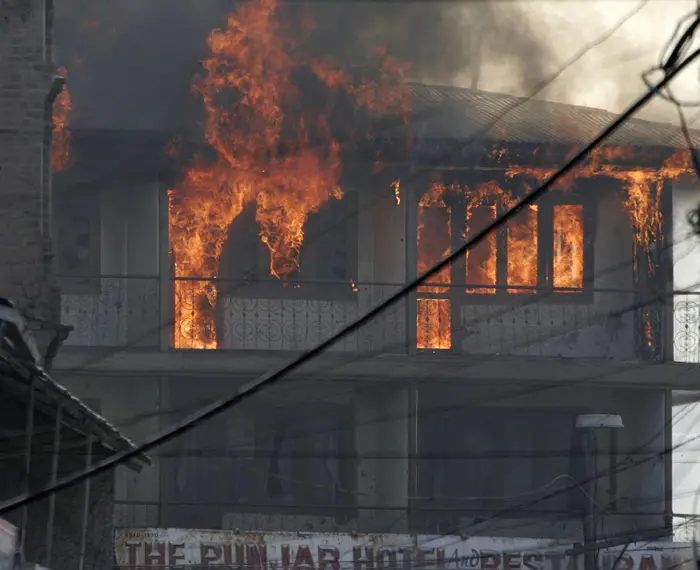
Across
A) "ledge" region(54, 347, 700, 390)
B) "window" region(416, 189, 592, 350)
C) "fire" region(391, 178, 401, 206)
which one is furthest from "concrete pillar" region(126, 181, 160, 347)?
"window" region(416, 189, 592, 350)

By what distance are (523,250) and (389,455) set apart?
418cm

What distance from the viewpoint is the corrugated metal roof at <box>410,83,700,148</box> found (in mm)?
21984

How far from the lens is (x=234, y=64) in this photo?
918 inches

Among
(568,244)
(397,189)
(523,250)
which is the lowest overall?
(523,250)

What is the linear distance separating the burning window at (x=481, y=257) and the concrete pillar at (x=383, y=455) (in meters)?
2.48

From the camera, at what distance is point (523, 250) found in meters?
22.4

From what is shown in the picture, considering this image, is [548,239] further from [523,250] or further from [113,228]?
[113,228]

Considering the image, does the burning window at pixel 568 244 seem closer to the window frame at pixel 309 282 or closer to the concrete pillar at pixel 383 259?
the concrete pillar at pixel 383 259

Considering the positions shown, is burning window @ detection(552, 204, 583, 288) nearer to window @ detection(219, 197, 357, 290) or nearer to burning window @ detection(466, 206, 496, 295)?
burning window @ detection(466, 206, 496, 295)

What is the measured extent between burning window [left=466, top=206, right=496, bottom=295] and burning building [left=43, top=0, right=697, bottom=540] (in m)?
0.05

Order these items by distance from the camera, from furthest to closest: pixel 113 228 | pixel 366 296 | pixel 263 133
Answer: pixel 263 133 → pixel 366 296 → pixel 113 228

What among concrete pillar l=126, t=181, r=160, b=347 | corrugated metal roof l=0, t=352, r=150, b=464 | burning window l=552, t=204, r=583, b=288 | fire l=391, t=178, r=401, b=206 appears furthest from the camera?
burning window l=552, t=204, r=583, b=288

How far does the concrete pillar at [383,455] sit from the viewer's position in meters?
20.8

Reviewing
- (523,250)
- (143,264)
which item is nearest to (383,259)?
(523,250)
